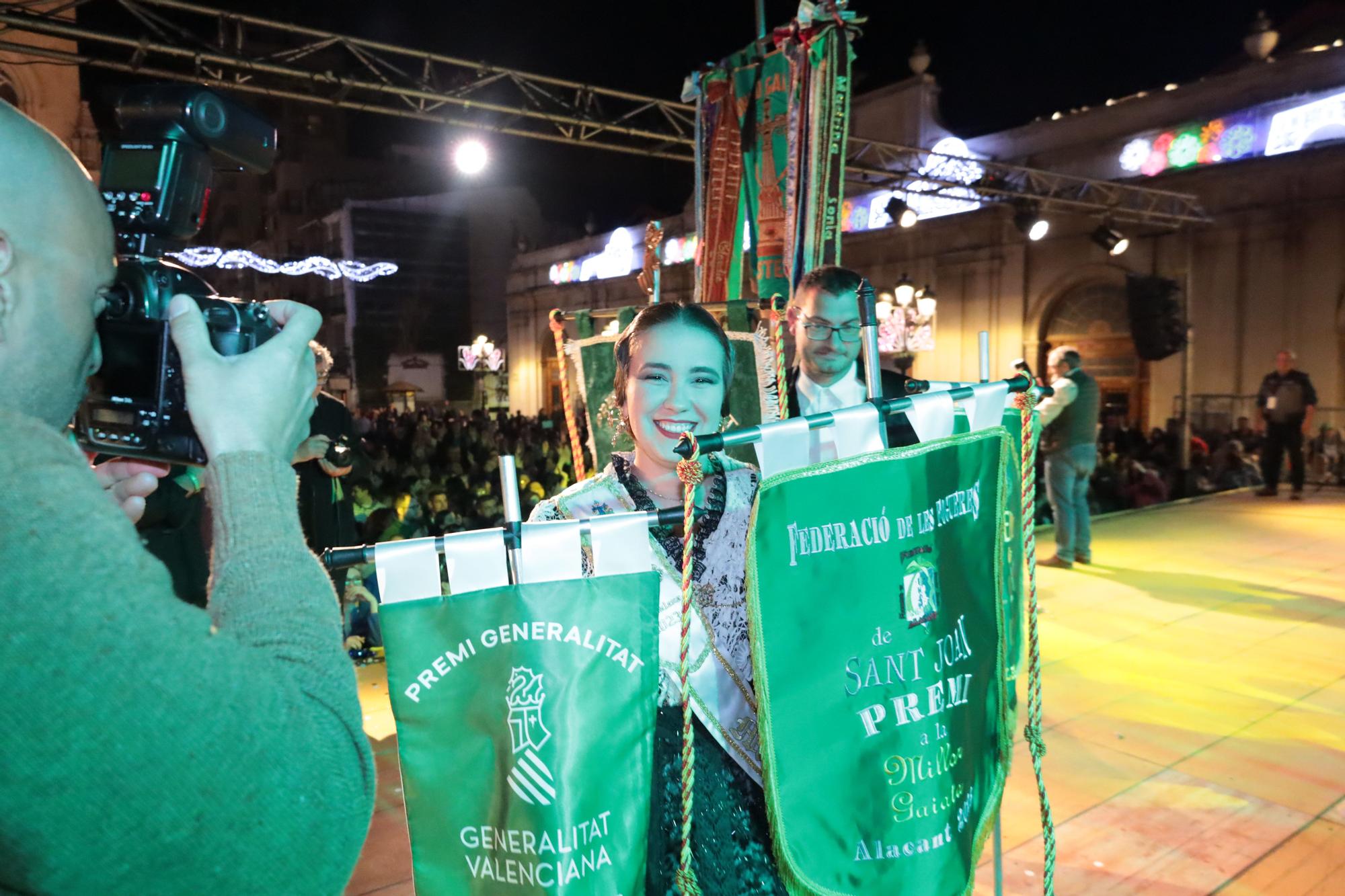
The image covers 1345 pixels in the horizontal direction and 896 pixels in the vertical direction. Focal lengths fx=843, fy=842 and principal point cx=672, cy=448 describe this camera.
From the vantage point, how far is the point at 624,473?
6.16ft

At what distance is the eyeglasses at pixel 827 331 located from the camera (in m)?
3.00

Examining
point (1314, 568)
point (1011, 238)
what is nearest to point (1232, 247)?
point (1011, 238)

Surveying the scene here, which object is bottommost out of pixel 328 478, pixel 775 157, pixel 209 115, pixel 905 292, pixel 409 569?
pixel 328 478

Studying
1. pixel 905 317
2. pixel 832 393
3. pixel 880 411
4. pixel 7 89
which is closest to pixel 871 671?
pixel 880 411

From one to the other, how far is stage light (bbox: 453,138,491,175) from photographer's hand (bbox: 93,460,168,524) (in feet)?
28.1

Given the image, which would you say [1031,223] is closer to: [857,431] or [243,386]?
[857,431]

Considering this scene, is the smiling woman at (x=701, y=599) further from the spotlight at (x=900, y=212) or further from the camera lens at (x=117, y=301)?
the spotlight at (x=900, y=212)

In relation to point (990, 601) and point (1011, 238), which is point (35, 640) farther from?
point (1011, 238)

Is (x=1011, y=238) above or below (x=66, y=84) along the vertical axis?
below

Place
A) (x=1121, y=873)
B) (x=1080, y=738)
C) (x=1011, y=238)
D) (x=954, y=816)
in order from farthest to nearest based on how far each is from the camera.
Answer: (x=1011, y=238) < (x=1080, y=738) < (x=1121, y=873) < (x=954, y=816)

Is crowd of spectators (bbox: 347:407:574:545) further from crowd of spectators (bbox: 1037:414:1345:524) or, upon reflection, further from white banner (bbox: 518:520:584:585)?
crowd of spectators (bbox: 1037:414:1345:524)

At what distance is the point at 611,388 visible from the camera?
3518mm

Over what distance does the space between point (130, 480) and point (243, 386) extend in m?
0.40

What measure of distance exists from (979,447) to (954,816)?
72 centimetres
